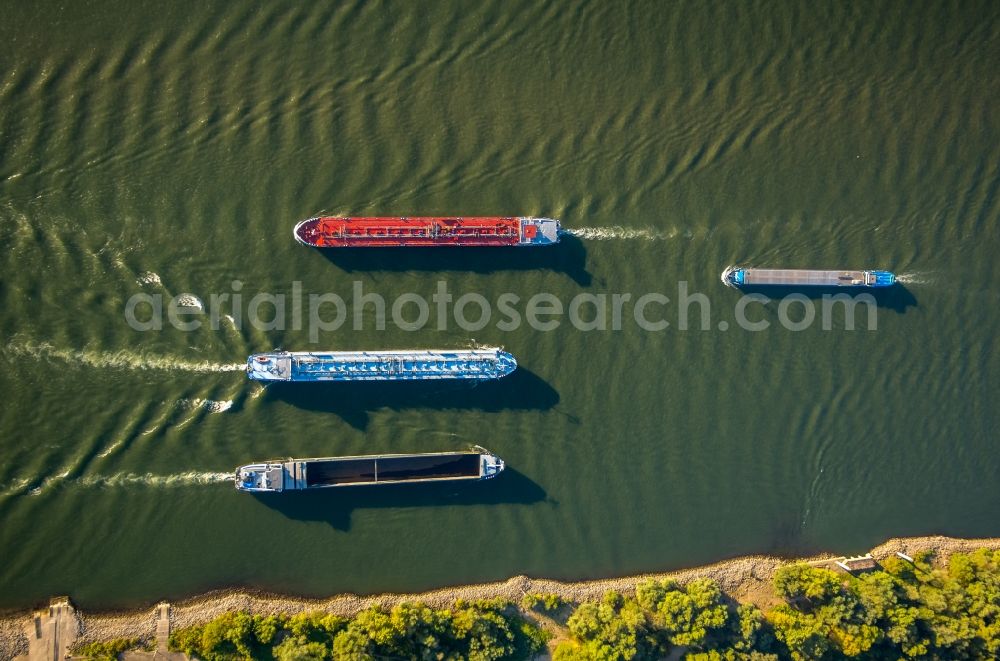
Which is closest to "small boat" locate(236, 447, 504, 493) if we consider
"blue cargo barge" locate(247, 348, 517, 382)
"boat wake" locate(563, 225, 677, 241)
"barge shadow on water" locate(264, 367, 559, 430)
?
"barge shadow on water" locate(264, 367, 559, 430)

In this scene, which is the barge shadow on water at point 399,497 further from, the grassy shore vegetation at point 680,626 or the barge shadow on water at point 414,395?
the grassy shore vegetation at point 680,626

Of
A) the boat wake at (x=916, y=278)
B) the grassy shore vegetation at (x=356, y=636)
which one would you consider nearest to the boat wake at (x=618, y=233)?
the boat wake at (x=916, y=278)

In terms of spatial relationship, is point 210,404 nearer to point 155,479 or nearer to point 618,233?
point 155,479

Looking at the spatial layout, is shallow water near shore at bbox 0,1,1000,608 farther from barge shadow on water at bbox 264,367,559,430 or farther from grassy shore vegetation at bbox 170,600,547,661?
grassy shore vegetation at bbox 170,600,547,661

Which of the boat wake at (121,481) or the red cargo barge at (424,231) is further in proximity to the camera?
the red cargo barge at (424,231)

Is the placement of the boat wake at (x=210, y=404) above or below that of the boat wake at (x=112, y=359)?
below

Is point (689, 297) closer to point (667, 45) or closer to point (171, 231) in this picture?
point (667, 45)
